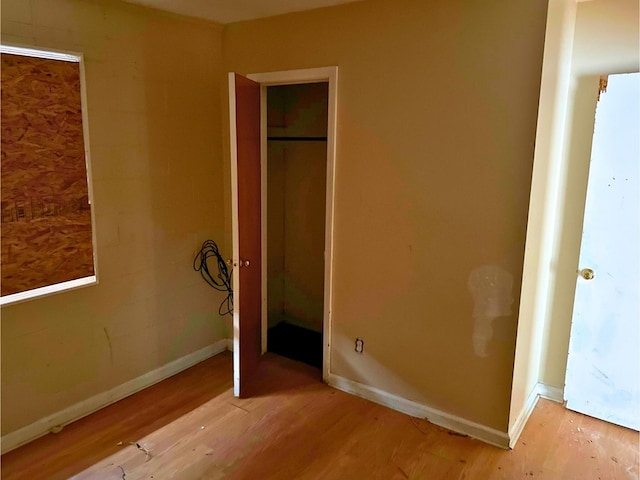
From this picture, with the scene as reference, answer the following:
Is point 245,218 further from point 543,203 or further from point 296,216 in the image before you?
point 543,203

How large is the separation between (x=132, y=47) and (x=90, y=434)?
2420 mm

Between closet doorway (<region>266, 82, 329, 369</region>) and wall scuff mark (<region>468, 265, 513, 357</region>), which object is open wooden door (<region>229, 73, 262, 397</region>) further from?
wall scuff mark (<region>468, 265, 513, 357</region>)

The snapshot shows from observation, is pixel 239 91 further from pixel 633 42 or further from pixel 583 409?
pixel 583 409

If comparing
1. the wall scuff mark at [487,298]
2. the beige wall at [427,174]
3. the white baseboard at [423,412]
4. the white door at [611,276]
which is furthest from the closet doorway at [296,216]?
the white door at [611,276]

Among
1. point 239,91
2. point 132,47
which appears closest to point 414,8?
point 239,91

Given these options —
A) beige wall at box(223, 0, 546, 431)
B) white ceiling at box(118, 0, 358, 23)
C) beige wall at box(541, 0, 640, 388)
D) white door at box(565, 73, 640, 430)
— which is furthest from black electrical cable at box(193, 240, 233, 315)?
white door at box(565, 73, 640, 430)

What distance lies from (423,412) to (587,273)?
137 cm

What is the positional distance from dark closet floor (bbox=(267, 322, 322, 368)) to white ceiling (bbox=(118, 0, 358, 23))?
8.48 feet

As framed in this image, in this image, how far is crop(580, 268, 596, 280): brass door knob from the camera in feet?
9.38

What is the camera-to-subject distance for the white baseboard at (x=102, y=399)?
102 inches

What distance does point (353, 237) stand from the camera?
301 centimetres

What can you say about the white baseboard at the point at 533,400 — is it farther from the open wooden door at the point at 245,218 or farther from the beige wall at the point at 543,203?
the open wooden door at the point at 245,218

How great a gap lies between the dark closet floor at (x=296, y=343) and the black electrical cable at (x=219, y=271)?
0.52 metres

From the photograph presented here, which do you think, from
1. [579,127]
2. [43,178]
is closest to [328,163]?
[579,127]
